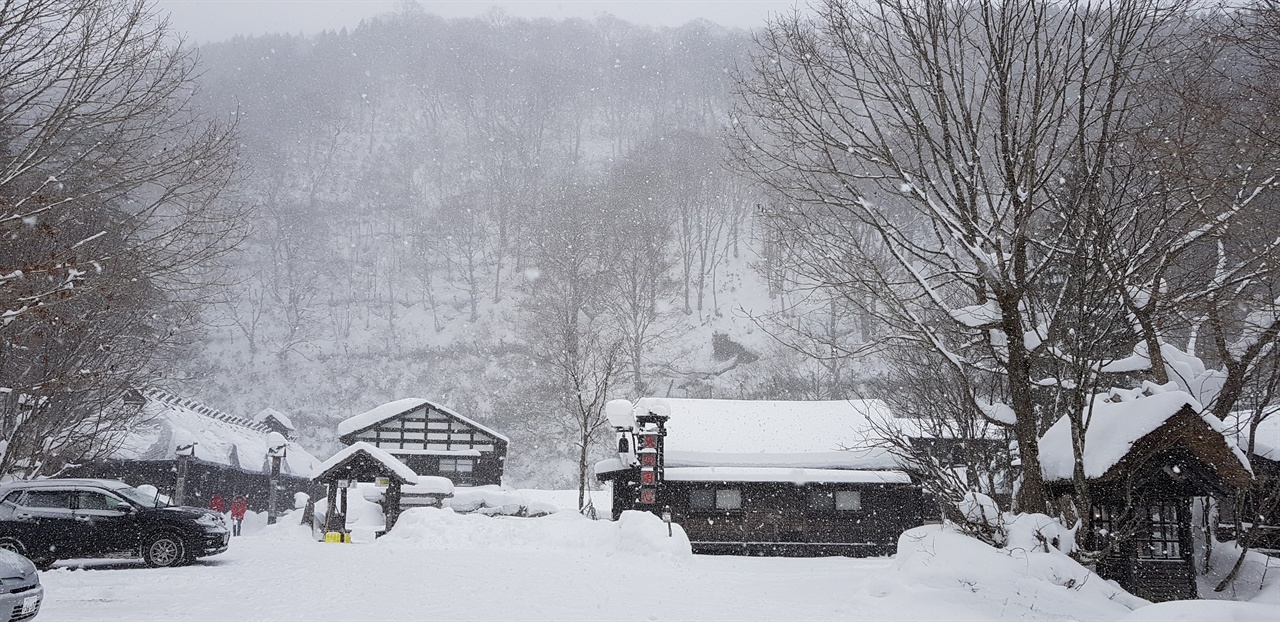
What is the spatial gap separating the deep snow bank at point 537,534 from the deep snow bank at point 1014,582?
28.0 feet

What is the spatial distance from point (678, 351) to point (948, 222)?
46.4m

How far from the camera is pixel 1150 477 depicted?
985 centimetres

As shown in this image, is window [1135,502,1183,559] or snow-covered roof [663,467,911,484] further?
snow-covered roof [663,467,911,484]

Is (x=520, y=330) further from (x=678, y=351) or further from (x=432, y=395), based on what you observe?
(x=678, y=351)

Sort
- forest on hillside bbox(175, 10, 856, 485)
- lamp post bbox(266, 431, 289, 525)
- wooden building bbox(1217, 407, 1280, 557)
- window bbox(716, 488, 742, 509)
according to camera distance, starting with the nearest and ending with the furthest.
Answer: wooden building bbox(1217, 407, 1280, 557), window bbox(716, 488, 742, 509), lamp post bbox(266, 431, 289, 525), forest on hillside bbox(175, 10, 856, 485)

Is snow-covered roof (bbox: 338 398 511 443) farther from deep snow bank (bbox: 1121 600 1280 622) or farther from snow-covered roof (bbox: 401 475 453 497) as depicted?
deep snow bank (bbox: 1121 600 1280 622)

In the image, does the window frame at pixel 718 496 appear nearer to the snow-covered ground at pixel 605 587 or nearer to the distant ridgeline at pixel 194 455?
the snow-covered ground at pixel 605 587

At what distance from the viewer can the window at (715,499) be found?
2364 centimetres

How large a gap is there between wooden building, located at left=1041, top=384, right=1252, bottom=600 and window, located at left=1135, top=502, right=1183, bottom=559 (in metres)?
0.01

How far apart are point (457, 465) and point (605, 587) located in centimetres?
2633

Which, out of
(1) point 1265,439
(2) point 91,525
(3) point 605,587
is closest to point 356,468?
(2) point 91,525

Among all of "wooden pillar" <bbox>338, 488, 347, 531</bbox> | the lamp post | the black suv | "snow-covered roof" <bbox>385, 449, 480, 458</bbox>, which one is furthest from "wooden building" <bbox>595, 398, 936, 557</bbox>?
the lamp post

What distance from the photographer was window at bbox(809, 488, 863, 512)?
78.4 feet

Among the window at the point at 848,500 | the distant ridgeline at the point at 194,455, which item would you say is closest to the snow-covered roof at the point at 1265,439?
the window at the point at 848,500
